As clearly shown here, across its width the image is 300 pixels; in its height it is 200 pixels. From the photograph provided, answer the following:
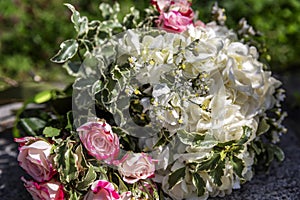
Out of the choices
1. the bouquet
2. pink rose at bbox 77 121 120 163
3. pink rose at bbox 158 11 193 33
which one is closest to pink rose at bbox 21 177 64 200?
the bouquet

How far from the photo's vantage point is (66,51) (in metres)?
1.39

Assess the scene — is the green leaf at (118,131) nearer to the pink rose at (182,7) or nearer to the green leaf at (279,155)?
Answer: the pink rose at (182,7)

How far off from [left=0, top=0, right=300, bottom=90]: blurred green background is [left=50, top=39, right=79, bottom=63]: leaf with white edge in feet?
4.79

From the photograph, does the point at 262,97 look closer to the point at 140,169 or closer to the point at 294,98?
the point at 140,169

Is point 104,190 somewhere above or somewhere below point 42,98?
above

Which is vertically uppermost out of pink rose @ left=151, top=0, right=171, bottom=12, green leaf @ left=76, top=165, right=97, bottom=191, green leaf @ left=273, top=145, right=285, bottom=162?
pink rose @ left=151, top=0, right=171, bottom=12

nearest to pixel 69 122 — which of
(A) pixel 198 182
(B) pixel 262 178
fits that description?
(A) pixel 198 182

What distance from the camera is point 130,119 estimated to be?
53.0 inches

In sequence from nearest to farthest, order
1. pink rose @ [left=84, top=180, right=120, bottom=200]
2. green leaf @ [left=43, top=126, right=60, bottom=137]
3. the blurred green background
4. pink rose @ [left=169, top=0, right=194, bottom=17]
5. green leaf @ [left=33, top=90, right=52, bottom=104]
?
pink rose @ [left=84, top=180, right=120, bottom=200] → green leaf @ [left=43, top=126, right=60, bottom=137] → pink rose @ [left=169, top=0, right=194, bottom=17] → green leaf @ [left=33, top=90, right=52, bottom=104] → the blurred green background

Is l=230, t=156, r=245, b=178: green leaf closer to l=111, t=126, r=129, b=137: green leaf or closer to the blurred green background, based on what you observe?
l=111, t=126, r=129, b=137: green leaf

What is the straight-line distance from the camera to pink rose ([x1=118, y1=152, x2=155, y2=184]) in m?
1.25

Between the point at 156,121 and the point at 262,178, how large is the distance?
433 millimetres

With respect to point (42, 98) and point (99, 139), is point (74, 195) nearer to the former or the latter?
point (99, 139)

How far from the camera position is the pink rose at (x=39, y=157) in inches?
49.3
